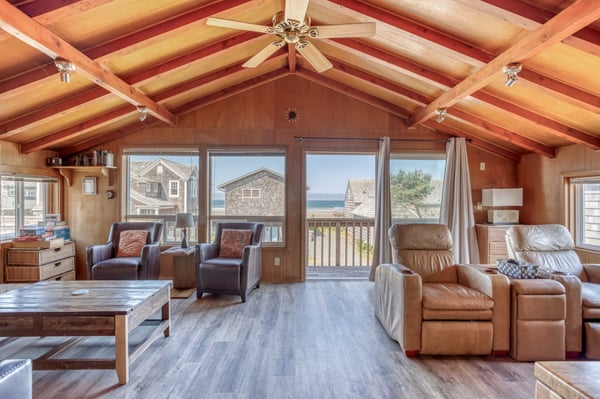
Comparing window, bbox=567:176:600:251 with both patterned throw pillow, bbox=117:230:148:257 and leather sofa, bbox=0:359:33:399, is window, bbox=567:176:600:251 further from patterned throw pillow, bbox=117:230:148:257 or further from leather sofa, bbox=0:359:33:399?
patterned throw pillow, bbox=117:230:148:257

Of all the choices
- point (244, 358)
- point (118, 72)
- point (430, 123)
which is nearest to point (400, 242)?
point (244, 358)

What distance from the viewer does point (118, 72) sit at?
3.47 m

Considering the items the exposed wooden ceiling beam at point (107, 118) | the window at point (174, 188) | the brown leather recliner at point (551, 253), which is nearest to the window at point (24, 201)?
the exposed wooden ceiling beam at point (107, 118)

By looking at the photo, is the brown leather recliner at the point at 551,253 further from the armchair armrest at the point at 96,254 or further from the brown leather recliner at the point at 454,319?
the armchair armrest at the point at 96,254

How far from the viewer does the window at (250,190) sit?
5.19m

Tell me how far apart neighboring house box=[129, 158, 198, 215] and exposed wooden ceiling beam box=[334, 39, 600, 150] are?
3252 mm

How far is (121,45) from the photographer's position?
2.91 metres

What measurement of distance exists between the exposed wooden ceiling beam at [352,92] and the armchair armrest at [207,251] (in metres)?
3.02

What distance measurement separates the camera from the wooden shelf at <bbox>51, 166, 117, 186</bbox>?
4.89 m

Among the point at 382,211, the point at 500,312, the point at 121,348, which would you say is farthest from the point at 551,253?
the point at 121,348

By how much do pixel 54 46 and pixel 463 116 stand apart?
4.67m

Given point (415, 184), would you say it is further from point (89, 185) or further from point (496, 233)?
point (89, 185)

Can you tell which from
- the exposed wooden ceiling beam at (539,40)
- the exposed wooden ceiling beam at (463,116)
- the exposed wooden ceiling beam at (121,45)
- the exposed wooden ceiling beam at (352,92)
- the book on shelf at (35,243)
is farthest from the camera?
the exposed wooden ceiling beam at (352,92)

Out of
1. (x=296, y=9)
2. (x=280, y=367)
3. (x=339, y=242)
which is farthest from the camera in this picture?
(x=339, y=242)
